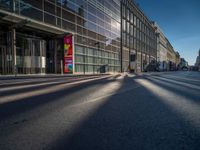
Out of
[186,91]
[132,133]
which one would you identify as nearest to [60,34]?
[186,91]

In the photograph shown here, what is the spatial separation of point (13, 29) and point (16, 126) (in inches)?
868

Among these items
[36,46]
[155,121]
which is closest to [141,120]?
[155,121]

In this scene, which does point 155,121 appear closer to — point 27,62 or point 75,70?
point 27,62

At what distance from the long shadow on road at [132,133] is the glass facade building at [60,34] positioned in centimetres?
1948

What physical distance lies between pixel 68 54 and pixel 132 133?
27927 mm

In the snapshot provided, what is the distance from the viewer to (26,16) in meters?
22.4

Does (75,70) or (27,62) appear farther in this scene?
(75,70)

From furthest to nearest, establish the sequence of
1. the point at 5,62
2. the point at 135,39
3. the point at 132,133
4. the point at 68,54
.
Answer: the point at 135,39 < the point at 68,54 < the point at 5,62 < the point at 132,133

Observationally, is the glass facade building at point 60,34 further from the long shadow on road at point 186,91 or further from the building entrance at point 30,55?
the long shadow on road at point 186,91

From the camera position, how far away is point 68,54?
3012cm

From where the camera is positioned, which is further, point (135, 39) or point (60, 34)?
point (135, 39)

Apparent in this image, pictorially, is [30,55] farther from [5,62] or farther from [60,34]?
[60,34]

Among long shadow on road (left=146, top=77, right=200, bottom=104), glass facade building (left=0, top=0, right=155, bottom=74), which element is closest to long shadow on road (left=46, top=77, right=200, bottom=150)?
long shadow on road (left=146, top=77, right=200, bottom=104)

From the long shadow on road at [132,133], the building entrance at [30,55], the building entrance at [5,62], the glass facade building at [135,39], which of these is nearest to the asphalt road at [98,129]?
the long shadow on road at [132,133]
